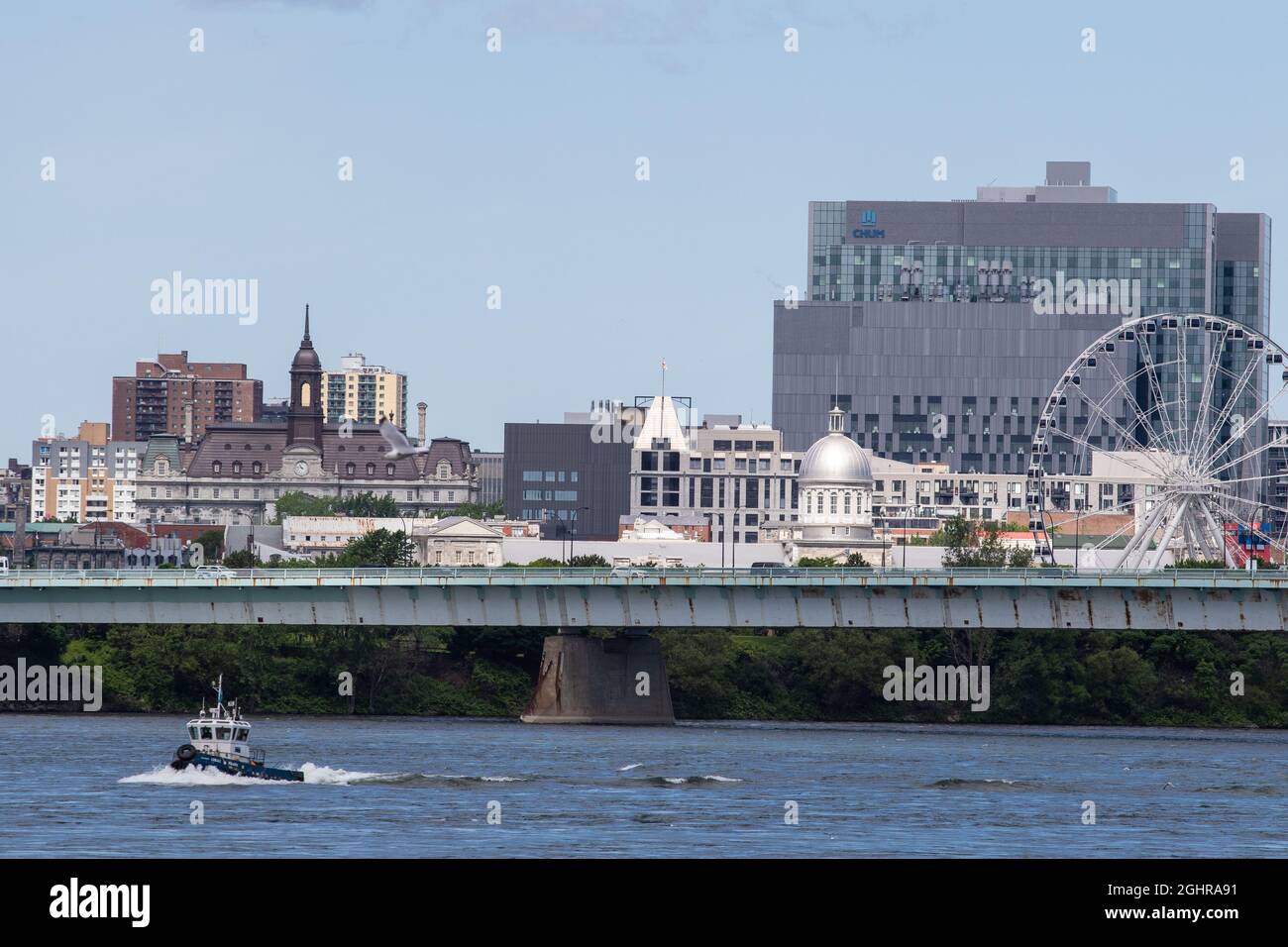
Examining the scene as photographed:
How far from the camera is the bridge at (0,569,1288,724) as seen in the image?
10450 cm

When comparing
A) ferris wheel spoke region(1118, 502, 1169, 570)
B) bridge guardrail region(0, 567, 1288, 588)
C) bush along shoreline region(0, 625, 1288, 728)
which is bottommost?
bush along shoreline region(0, 625, 1288, 728)

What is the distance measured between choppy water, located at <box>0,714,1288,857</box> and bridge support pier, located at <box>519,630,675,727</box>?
15.7 feet

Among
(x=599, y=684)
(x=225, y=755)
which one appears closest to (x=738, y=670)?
(x=599, y=684)

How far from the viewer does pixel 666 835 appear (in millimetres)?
55656

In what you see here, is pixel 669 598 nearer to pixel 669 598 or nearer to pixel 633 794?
pixel 669 598

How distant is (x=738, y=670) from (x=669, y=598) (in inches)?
789

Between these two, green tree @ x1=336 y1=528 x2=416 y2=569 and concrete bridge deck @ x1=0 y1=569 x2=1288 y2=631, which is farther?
green tree @ x1=336 y1=528 x2=416 y2=569

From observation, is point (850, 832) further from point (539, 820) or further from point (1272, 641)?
point (1272, 641)

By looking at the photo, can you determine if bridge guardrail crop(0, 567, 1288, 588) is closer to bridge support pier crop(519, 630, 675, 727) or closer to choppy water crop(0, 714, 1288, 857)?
bridge support pier crop(519, 630, 675, 727)

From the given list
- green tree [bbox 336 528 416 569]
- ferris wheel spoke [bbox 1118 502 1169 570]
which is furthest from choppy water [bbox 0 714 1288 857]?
green tree [bbox 336 528 416 569]

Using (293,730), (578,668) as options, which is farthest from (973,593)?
(293,730)
